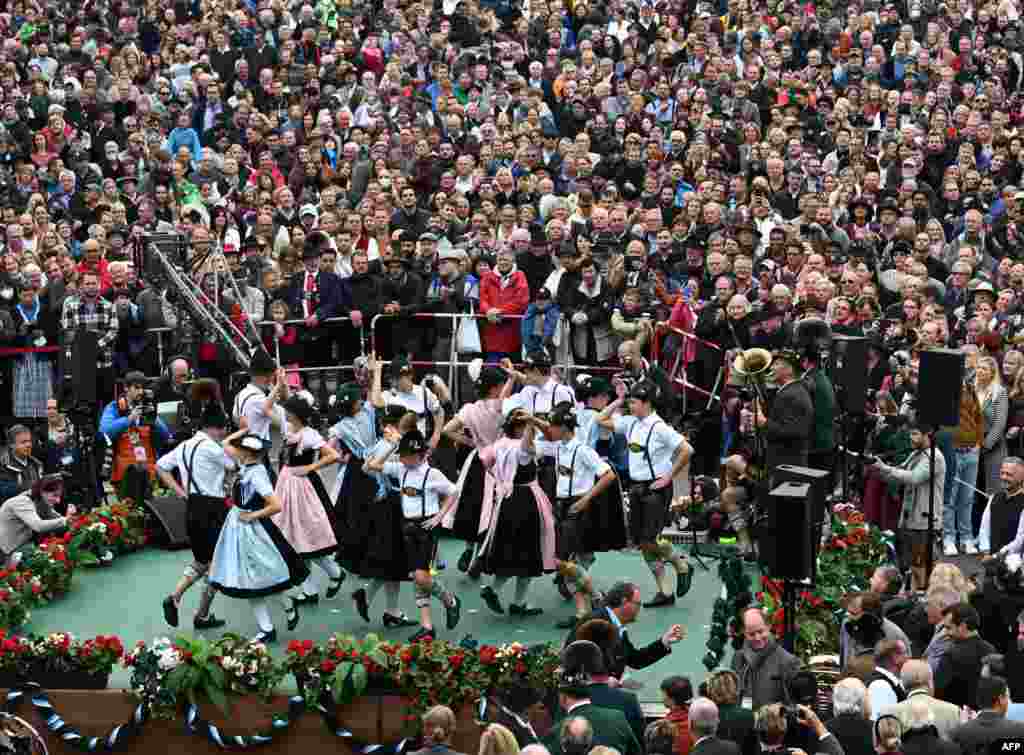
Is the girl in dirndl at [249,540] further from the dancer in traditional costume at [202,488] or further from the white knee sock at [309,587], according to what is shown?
the white knee sock at [309,587]

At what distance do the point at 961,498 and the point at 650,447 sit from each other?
11.9ft

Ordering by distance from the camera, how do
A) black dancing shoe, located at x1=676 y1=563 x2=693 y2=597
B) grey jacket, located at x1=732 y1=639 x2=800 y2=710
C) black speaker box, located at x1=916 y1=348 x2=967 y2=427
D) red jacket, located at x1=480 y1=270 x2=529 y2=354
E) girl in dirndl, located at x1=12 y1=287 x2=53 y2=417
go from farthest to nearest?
girl in dirndl, located at x1=12 y1=287 x2=53 y2=417 → red jacket, located at x1=480 y1=270 x2=529 y2=354 → black dancing shoe, located at x1=676 y1=563 x2=693 y2=597 → black speaker box, located at x1=916 y1=348 x2=967 y2=427 → grey jacket, located at x1=732 y1=639 x2=800 y2=710

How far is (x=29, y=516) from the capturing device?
55.1ft

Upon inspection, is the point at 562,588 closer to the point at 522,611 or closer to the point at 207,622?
the point at 522,611

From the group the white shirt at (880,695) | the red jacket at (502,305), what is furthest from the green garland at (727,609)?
the red jacket at (502,305)

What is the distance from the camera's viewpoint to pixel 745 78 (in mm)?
26703

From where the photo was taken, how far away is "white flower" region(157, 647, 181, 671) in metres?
14.3

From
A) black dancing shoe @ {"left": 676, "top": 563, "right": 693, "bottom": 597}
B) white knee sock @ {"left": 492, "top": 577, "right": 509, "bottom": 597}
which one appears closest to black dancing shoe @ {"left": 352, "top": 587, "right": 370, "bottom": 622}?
white knee sock @ {"left": 492, "top": 577, "right": 509, "bottom": 597}

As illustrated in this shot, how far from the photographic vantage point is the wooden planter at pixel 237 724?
14.2 m

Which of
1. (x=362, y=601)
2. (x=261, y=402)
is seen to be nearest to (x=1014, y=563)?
(x=362, y=601)

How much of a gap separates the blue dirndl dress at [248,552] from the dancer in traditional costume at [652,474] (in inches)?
116

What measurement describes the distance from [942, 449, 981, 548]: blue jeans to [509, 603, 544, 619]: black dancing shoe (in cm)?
421

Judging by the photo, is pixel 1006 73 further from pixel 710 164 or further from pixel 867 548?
pixel 867 548

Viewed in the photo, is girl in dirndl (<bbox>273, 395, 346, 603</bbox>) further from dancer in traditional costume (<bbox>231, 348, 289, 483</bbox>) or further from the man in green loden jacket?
the man in green loden jacket
